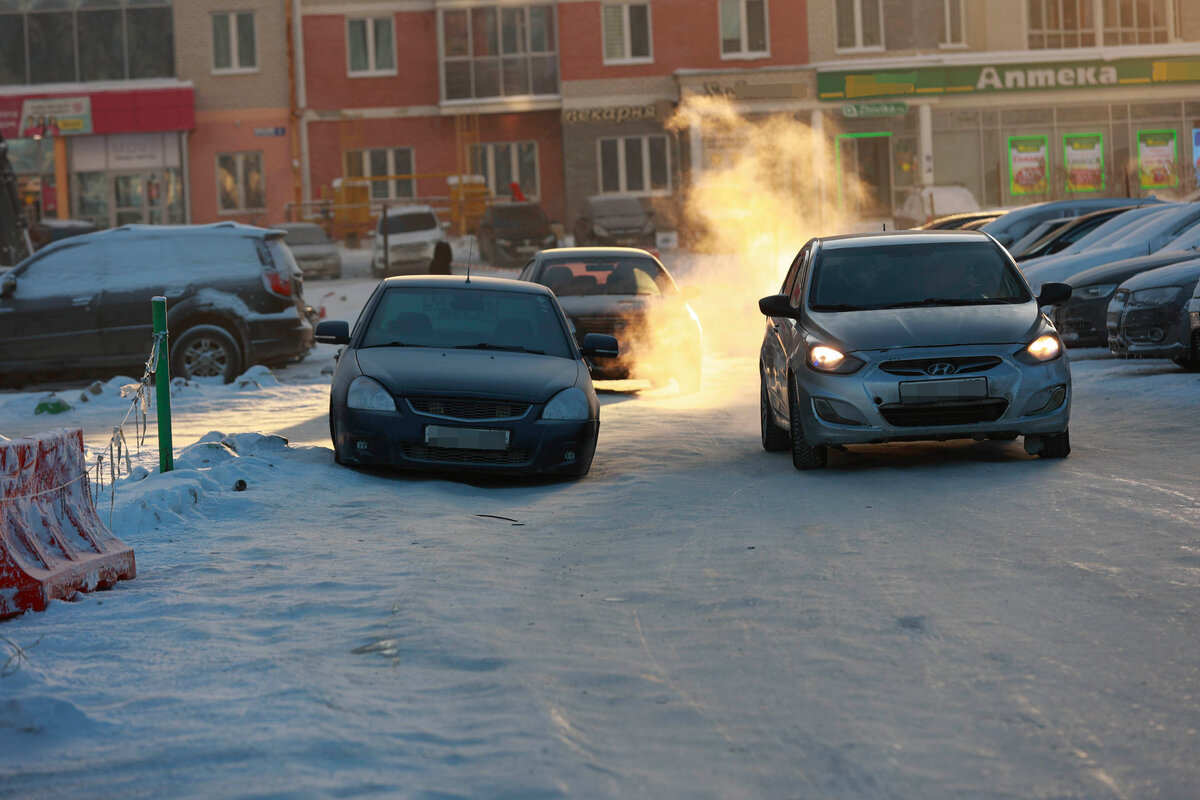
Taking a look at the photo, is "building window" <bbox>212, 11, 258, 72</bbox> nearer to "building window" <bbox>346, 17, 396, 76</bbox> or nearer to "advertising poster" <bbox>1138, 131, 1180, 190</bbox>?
"building window" <bbox>346, 17, 396, 76</bbox>

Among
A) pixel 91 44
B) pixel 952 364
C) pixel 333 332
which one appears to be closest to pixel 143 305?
pixel 333 332

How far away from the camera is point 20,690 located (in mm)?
4977

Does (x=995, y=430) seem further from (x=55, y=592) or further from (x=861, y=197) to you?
(x=861, y=197)

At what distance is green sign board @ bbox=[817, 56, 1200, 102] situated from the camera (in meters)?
46.4

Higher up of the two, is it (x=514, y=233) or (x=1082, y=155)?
(x=1082, y=155)

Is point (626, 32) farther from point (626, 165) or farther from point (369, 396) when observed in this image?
point (369, 396)

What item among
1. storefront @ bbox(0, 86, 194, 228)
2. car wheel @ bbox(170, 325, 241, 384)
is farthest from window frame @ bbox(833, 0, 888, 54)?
car wheel @ bbox(170, 325, 241, 384)

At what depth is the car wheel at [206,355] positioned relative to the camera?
61.0 ft

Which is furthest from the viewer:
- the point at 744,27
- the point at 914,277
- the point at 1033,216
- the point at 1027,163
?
the point at 744,27

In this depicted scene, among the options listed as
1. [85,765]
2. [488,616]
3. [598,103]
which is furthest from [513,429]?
[598,103]

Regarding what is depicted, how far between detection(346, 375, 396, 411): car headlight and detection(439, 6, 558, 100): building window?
3897cm

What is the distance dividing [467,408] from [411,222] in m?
29.3

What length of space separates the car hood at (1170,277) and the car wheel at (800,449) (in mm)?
5720

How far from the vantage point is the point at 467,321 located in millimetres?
11477
